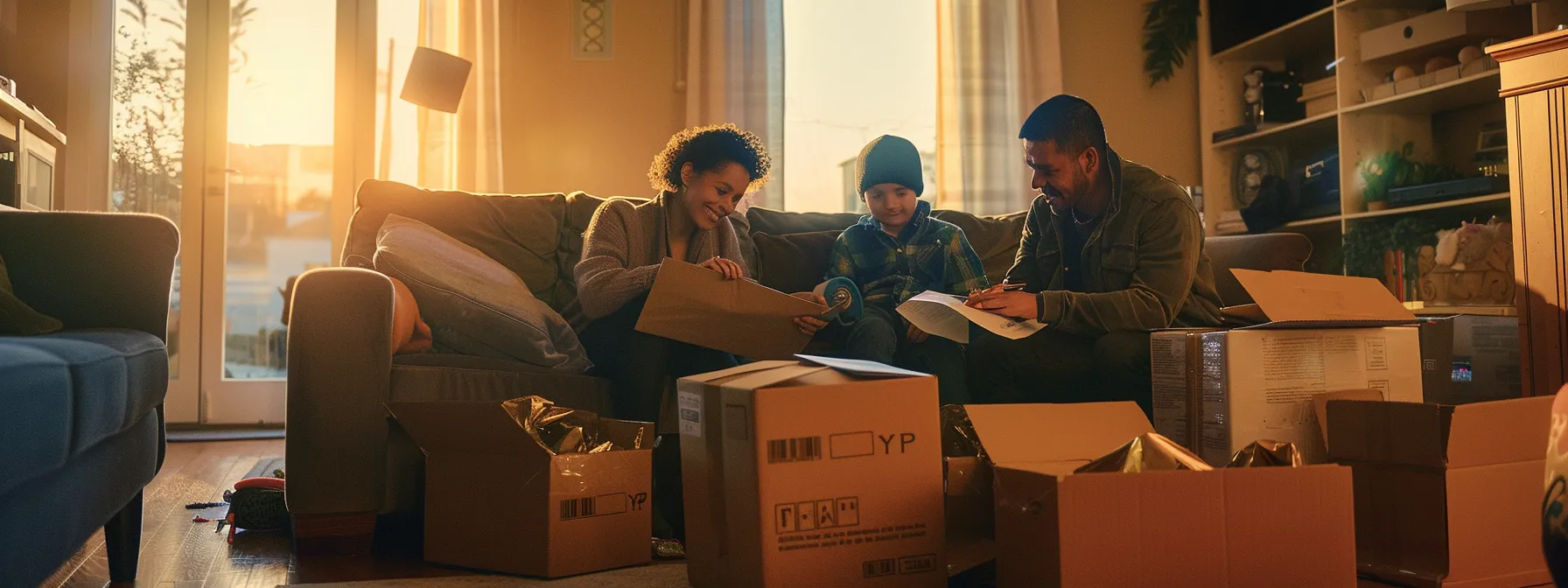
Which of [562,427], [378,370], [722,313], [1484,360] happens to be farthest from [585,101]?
[1484,360]

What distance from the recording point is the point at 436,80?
12.1ft

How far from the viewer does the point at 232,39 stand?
4094mm

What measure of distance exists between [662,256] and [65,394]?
51.6 inches

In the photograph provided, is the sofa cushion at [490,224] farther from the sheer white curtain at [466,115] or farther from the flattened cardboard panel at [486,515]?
the sheer white curtain at [466,115]

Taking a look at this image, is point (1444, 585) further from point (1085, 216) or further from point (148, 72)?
point (148, 72)

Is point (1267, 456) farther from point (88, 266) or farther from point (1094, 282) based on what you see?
point (88, 266)

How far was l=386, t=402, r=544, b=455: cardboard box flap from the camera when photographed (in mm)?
1614

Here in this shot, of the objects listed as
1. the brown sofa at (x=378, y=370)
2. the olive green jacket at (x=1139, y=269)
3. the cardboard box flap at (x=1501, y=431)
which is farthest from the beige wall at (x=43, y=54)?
the cardboard box flap at (x=1501, y=431)

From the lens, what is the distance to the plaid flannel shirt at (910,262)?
8.00 feet

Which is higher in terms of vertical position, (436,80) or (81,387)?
(436,80)

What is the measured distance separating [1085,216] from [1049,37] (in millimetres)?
2568

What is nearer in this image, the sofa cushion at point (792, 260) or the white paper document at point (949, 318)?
the white paper document at point (949, 318)

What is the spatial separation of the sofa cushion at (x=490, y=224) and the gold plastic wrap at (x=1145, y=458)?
54.2 inches

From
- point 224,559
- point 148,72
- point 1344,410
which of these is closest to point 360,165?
point 148,72
